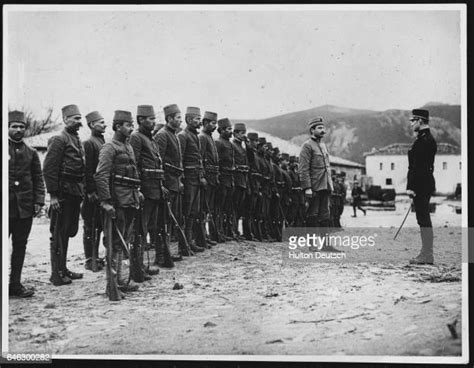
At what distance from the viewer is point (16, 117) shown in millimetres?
5297

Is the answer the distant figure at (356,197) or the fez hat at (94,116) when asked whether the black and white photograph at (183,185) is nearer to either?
the fez hat at (94,116)

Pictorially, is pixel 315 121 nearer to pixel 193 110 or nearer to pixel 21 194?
pixel 193 110

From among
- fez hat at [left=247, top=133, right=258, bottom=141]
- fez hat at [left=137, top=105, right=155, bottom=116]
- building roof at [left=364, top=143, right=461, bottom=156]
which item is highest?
fez hat at [left=137, top=105, right=155, bottom=116]

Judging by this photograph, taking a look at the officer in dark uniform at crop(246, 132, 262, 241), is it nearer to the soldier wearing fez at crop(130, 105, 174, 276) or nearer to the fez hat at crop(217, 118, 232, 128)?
the fez hat at crop(217, 118, 232, 128)

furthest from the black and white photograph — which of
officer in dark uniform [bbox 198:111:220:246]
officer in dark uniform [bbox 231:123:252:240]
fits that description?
officer in dark uniform [bbox 231:123:252:240]

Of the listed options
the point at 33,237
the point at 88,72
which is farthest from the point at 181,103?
the point at 33,237

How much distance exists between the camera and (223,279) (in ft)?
18.2

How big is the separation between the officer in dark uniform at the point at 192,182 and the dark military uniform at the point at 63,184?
131 centimetres

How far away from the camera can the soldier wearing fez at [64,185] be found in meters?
5.30

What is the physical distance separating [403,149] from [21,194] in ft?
12.8

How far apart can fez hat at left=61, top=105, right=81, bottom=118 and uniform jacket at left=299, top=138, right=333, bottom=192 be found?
8.59ft

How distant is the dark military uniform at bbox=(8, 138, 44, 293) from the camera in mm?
5211

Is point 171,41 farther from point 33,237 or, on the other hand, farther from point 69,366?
point 69,366

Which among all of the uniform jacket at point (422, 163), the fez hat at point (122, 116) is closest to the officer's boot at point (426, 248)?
the uniform jacket at point (422, 163)
